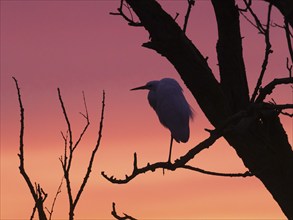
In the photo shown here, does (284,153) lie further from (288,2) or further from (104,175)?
(104,175)

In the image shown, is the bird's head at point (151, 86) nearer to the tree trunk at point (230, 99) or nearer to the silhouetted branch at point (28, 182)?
the tree trunk at point (230, 99)

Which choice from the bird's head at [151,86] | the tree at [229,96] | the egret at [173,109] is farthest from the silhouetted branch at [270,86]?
the bird's head at [151,86]

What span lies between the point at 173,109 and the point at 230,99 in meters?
6.17

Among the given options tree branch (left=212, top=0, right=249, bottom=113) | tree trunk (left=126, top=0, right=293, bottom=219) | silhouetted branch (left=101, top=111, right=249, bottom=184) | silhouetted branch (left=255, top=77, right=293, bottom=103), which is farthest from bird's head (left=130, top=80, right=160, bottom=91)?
silhouetted branch (left=255, top=77, right=293, bottom=103)

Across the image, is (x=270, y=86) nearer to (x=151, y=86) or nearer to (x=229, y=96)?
(x=229, y=96)

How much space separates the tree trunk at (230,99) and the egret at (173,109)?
19.8ft

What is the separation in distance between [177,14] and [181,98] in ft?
21.3

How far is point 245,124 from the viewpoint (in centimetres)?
445

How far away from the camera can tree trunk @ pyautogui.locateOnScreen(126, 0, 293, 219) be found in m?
6.16

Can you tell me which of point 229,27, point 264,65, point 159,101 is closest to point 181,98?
point 159,101

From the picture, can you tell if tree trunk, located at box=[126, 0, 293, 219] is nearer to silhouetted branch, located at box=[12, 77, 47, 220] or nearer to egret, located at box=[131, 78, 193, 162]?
silhouetted branch, located at box=[12, 77, 47, 220]

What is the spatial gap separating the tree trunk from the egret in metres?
6.03

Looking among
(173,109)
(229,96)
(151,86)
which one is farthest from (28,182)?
(151,86)

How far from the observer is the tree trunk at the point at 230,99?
6.16 m
